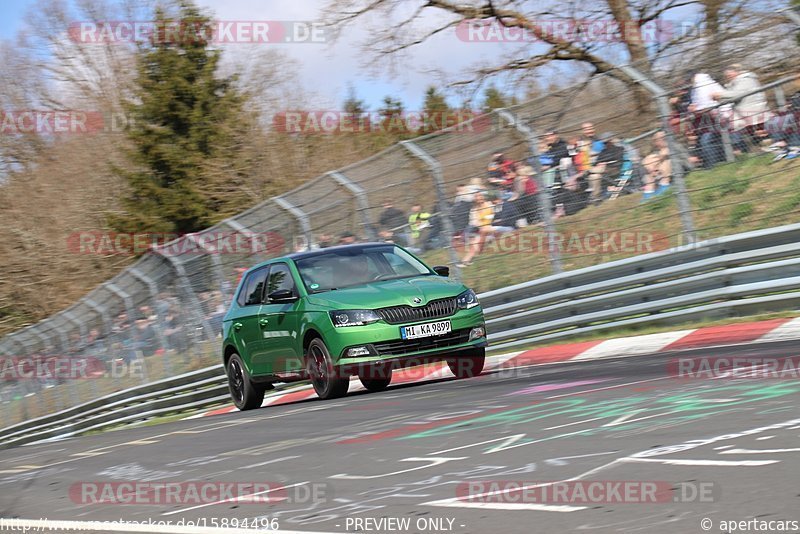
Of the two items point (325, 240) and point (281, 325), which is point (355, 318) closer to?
point (281, 325)

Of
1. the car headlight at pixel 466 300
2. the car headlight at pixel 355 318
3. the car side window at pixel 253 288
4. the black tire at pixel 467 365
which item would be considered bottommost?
the black tire at pixel 467 365

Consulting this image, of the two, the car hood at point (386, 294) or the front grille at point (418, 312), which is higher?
the car hood at point (386, 294)

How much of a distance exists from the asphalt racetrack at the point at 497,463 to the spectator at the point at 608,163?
309cm

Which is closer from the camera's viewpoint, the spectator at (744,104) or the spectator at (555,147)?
the spectator at (744,104)

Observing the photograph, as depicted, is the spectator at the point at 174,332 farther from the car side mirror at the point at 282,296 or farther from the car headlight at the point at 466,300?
the car headlight at the point at 466,300

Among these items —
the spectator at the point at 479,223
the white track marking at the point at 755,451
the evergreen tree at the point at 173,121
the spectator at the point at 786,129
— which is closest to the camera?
the white track marking at the point at 755,451

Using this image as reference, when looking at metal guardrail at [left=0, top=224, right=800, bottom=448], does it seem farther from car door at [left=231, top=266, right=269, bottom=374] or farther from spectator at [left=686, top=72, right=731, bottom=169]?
car door at [left=231, top=266, right=269, bottom=374]

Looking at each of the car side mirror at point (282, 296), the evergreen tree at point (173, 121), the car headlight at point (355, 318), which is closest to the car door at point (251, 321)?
the car side mirror at point (282, 296)

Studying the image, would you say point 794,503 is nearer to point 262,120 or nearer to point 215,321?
point 215,321

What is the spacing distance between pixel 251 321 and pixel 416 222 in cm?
322

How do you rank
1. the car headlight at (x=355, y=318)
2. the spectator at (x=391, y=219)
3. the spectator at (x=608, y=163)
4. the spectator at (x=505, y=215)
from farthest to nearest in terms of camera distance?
the spectator at (x=391, y=219) → the spectator at (x=505, y=215) → the spectator at (x=608, y=163) → the car headlight at (x=355, y=318)

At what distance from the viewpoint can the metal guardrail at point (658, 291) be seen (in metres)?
11.6

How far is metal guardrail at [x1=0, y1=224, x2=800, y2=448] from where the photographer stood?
1162 centimetres

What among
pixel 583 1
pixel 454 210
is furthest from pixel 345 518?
pixel 583 1
